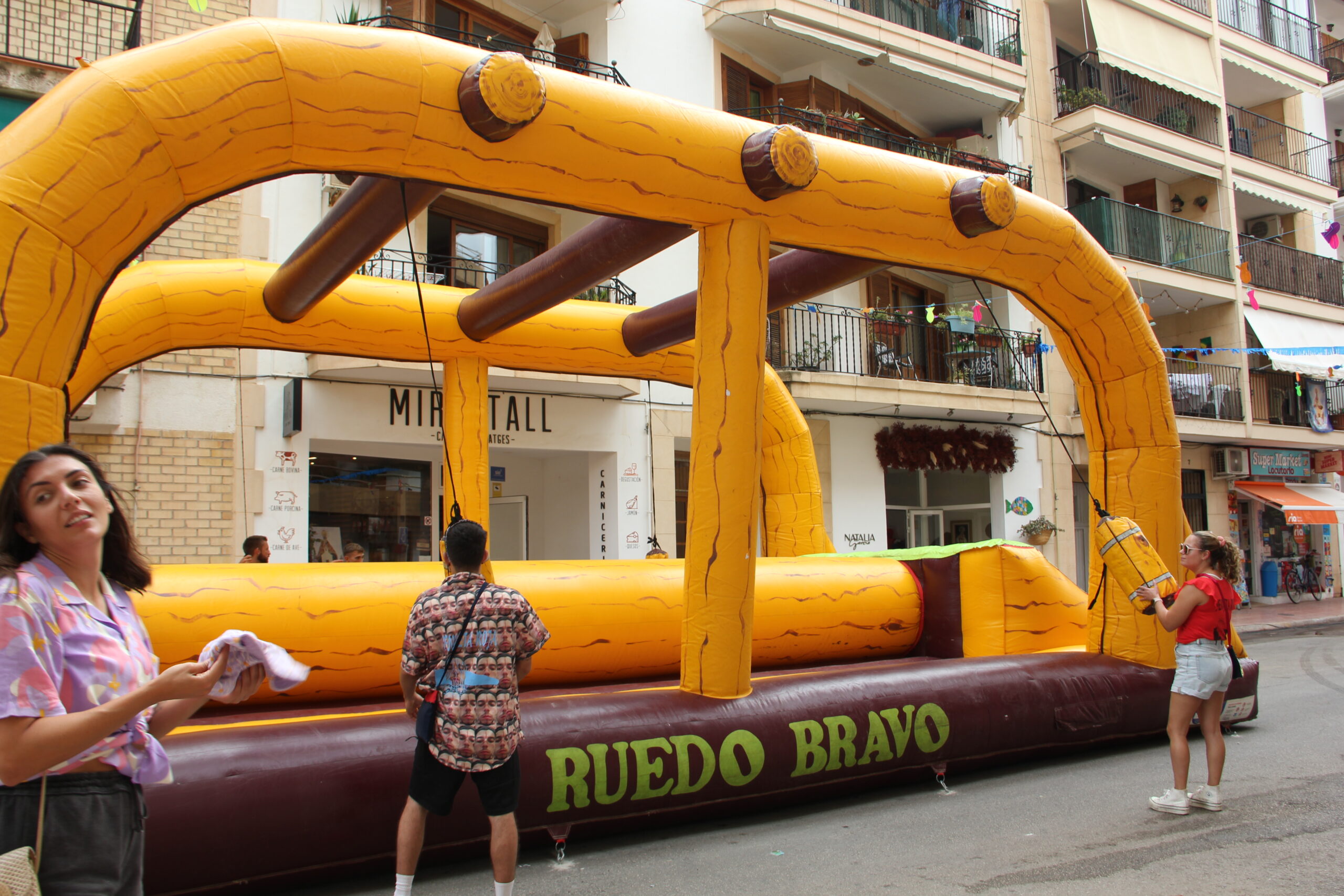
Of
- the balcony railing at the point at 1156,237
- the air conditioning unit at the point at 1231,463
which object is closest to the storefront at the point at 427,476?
the balcony railing at the point at 1156,237

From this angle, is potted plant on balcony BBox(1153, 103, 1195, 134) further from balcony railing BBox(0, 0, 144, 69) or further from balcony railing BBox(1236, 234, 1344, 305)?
balcony railing BBox(0, 0, 144, 69)

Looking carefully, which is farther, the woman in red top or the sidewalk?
the sidewalk

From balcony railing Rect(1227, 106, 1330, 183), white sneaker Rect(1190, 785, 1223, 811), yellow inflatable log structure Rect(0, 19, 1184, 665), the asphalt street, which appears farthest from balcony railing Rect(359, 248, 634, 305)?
balcony railing Rect(1227, 106, 1330, 183)

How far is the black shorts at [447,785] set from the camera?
3.42 m

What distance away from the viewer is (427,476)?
506 inches

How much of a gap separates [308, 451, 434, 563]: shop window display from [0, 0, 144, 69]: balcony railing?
5033 mm

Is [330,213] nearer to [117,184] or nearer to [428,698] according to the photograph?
[117,184]

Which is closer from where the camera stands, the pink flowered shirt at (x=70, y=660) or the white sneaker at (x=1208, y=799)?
the pink flowered shirt at (x=70, y=660)

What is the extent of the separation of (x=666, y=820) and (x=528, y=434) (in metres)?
8.58

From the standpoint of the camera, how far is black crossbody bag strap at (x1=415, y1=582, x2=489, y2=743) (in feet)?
11.2

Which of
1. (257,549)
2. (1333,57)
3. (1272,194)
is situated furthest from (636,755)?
(1333,57)

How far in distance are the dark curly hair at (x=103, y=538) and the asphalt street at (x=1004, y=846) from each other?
2210 millimetres

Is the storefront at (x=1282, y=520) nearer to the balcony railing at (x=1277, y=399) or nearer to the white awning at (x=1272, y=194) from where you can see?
the balcony railing at (x=1277, y=399)

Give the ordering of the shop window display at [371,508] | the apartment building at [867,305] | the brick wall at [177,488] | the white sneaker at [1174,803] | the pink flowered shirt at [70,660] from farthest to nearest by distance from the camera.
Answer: the shop window display at [371,508], the apartment building at [867,305], the brick wall at [177,488], the white sneaker at [1174,803], the pink flowered shirt at [70,660]
